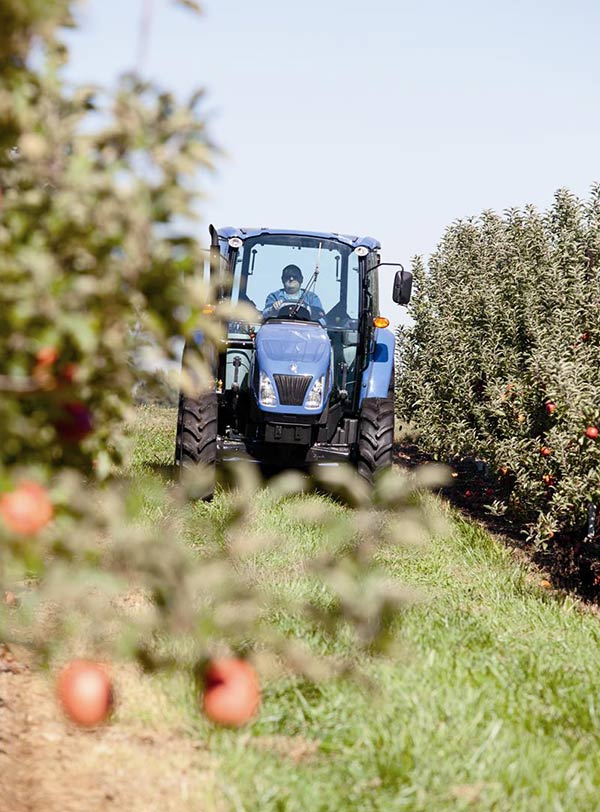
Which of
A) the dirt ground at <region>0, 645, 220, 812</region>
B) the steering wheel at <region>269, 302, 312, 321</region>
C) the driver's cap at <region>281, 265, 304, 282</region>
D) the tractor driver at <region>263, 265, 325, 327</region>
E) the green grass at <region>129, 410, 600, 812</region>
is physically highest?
the driver's cap at <region>281, 265, 304, 282</region>

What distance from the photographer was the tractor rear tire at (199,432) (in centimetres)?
741

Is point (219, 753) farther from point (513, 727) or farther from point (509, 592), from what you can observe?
point (509, 592)

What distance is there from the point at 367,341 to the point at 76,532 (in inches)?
257

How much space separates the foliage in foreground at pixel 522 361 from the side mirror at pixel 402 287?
3.60ft

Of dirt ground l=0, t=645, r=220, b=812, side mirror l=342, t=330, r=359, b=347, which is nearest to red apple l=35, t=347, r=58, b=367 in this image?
dirt ground l=0, t=645, r=220, b=812

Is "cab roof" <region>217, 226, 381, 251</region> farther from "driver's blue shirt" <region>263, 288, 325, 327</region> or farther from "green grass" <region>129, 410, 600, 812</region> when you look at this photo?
"green grass" <region>129, 410, 600, 812</region>

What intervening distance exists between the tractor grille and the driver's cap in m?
0.96

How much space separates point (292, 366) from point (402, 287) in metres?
1.16

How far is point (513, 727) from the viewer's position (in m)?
3.21

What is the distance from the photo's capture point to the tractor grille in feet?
24.4

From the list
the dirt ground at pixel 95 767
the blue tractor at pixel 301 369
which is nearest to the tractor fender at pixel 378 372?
the blue tractor at pixel 301 369

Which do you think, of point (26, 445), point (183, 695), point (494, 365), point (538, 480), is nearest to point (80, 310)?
point (26, 445)

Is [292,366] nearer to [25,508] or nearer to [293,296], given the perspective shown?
[293,296]

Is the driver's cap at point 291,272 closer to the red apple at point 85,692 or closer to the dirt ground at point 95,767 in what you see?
the dirt ground at point 95,767
